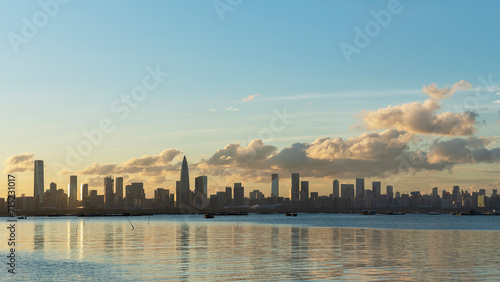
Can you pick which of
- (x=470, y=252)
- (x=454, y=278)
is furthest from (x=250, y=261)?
(x=470, y=252)

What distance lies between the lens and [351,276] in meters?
59.9

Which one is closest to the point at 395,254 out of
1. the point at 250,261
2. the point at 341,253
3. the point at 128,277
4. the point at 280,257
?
the point at 341,253

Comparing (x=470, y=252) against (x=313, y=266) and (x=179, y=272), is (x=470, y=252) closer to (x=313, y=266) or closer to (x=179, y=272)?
(x=313, y=266)

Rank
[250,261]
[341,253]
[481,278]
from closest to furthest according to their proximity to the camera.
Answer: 1. [481,278]
2. [250,261]
3. [341,253]

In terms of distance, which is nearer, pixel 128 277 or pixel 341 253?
pixel 128 277

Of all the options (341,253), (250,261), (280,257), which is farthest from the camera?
(341,253)

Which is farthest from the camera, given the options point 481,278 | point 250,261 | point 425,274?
point 250,261

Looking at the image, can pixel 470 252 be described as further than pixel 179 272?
Yes

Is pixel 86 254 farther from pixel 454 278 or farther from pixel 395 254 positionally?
pixel 454 278

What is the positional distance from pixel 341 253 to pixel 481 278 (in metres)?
32.2

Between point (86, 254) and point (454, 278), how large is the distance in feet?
194

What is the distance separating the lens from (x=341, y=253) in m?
88.8

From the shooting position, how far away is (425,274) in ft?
203

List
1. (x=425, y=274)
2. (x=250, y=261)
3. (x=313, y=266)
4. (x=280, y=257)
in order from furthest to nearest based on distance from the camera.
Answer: (x=280, y=257) → (x=250, y=261) → (x=313, y=266) → (x=425, y=274)
